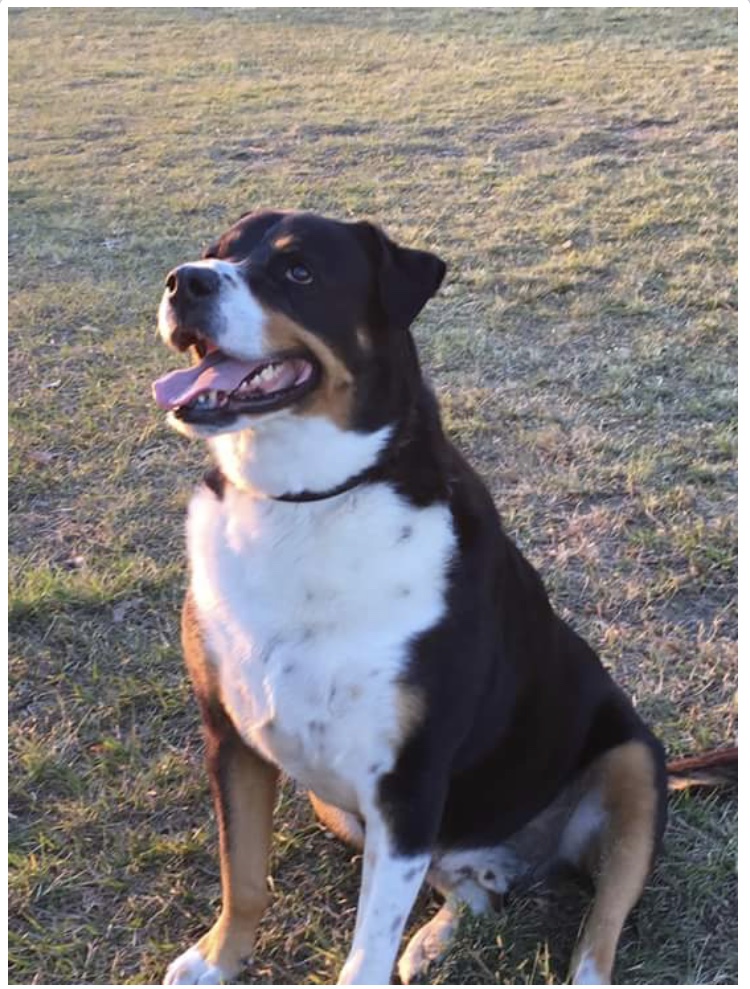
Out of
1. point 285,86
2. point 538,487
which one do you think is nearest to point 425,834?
point 538,487

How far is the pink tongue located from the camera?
2.32 meters

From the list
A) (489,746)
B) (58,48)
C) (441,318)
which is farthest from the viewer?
(58,48)

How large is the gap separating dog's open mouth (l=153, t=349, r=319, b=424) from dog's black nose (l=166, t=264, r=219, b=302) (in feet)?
0.44

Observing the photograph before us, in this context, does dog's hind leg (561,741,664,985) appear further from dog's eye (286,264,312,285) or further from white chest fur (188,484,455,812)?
dog's eye (286,264,312,285)

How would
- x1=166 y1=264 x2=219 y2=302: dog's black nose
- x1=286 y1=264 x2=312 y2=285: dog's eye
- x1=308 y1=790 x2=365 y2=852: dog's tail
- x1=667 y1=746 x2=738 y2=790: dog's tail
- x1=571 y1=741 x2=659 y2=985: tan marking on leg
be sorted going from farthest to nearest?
x1=667 y1=746 x2=738 y2=790: dog's tail < x1=308 y1=790 x2=365 y2=852: dog's tail < x1=571 y1=741 x2=659 y2=985: tan marking on leg < x1=286 y1=264 x2=312 y2=285: dog's eye < x1=166 y1=264 x2=219 y2=302: dog's black nose

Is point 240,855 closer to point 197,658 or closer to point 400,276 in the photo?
point 197,658

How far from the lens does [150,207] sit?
8023 millimetres

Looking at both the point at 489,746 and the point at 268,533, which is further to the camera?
the point at 489,746

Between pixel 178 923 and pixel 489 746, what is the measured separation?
866mm

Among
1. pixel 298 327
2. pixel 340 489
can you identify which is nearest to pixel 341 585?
pixel 340 489

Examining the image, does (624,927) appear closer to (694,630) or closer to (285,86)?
(694,630)

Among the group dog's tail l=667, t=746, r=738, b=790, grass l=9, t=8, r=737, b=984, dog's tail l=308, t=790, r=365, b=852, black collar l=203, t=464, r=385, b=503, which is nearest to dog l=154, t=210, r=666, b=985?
black collar l=203, t=464, r=385, b=503

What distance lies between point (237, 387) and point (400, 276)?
1.44ft

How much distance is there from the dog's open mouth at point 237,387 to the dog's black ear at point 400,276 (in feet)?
0.75
